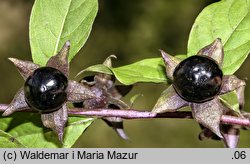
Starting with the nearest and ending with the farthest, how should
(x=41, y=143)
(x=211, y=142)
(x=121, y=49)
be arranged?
(x=41, y=143)
(x=211, y=142)
(x=121, y=49)

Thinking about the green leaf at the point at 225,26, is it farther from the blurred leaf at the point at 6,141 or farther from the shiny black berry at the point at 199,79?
the blurred leaf at the point at 6,141

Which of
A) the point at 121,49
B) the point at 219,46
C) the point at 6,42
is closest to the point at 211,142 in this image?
the point at 121,49

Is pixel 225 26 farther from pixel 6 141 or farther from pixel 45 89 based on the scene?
pixel 6 141

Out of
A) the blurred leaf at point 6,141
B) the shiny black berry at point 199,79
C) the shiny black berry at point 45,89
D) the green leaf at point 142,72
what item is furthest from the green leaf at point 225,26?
the blurred leaf at point 6,141

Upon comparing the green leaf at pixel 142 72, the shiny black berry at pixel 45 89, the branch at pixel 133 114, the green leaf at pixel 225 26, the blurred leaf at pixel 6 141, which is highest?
the green leaf at pixel 225 26

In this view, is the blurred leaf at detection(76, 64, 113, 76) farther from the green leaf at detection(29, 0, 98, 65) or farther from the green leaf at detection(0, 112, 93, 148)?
the green leaf at detection(0, 112, 93, 148)

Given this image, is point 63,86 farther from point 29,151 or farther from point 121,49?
point 121,49

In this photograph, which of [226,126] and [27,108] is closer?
[27,108]

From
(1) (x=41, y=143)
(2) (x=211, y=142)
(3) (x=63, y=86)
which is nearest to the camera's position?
(3) (x=63, y=86)
